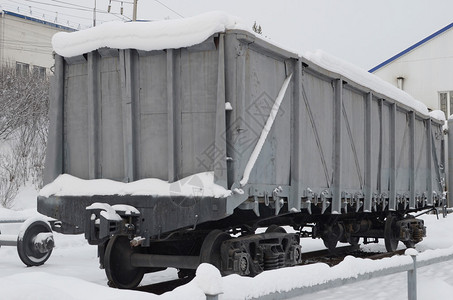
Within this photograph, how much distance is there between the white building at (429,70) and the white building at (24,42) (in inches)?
830

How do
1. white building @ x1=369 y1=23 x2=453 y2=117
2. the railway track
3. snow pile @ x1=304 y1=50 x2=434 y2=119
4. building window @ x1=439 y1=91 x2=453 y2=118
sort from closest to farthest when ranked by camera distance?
the railway track
snow pile @ x1=304 y1=50 x2=434 y2=119
building window @ x1=439 y1=91 x2=453 y2=118
white building @ x1=369 y1=23 x2=453 y2=117

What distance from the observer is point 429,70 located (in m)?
30.8

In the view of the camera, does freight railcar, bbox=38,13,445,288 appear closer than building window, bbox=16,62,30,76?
Yes

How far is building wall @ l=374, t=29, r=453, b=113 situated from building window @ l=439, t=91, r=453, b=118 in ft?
0.78

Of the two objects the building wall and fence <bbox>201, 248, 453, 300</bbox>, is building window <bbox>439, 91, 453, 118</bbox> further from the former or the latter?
fence <bbox>201, 248, 453, 300</bbox>

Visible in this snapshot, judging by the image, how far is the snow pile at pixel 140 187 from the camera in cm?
646

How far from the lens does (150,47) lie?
700 cm

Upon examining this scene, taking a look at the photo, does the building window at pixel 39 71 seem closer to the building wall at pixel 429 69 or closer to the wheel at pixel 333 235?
the building wall at pixel 429 69

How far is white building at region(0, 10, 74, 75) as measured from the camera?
1304 inches

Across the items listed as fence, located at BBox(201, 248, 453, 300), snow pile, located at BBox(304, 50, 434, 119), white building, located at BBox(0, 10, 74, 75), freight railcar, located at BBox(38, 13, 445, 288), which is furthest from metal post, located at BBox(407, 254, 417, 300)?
white building, located at BBox(0, 10, 74, 75)

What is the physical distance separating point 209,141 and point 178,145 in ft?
1.48

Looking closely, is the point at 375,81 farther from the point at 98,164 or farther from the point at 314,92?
the point at 98,164

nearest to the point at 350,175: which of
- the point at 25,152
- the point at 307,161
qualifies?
the point at 307,161

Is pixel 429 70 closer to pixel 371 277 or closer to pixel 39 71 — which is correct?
pixel 39 71
